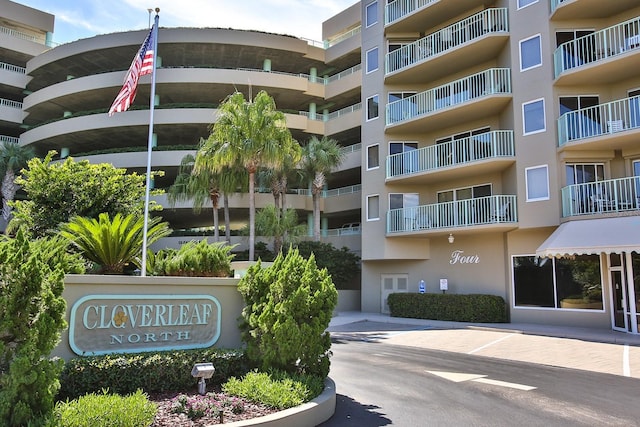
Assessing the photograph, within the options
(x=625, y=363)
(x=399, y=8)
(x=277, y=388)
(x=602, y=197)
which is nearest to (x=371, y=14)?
(x=399, y=8)

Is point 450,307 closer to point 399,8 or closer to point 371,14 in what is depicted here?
point 399,8

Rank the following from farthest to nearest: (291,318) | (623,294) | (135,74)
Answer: (623,294) < (135,74) < (291,318)

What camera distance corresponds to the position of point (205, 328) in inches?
319

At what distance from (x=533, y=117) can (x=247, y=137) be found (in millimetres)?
13342

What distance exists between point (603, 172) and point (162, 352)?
773 inches

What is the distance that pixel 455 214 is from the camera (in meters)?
23.7

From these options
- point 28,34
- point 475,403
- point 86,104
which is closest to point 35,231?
point 475,403

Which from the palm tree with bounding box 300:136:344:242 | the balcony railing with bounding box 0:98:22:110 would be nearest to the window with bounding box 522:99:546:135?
the palm tree with bounding box 300:136:344:242

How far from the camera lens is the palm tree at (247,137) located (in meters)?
24.3

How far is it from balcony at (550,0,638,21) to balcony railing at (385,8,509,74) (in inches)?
102

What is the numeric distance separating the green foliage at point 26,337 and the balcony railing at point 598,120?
19.8 meters

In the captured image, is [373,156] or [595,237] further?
[373,156]

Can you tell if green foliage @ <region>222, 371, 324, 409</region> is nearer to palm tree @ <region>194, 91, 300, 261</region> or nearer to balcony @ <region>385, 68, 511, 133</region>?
palm tree @ <region>194, 91, 300, 261</region>

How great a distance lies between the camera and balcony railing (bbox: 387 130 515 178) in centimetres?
2239
